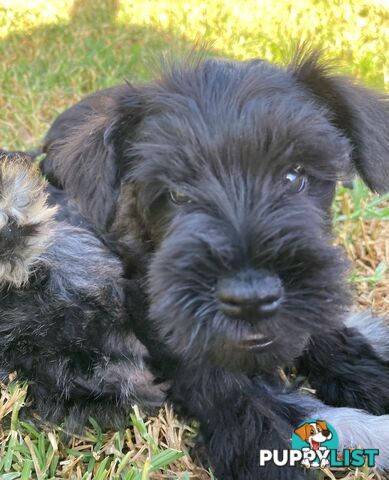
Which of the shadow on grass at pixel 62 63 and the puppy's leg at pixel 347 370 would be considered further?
the shadow on grass at pixel 62 63

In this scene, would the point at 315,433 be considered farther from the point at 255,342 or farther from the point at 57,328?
the point at 57,328

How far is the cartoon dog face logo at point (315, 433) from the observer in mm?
2193

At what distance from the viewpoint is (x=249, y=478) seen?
6.98 ft

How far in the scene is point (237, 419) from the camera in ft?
7.22

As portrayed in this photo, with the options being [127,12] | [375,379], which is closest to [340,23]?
[127,12]

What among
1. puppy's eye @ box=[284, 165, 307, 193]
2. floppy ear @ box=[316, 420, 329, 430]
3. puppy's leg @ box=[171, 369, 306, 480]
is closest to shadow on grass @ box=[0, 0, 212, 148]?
puppy's eye @ box=[284, 165, 307, 193]

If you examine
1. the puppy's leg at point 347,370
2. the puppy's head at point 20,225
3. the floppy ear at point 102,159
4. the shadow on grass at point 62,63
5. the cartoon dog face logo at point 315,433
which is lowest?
the shadow on grass at point 62,63

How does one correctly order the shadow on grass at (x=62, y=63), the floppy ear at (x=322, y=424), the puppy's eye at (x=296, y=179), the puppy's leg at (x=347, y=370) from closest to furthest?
the puppy's eye at (x=296, y=179) < the floppy ear at (x=322, y=424) < the puppy's leg at (x=347, y=370) < the shadow on grass at (x=62, y=63)

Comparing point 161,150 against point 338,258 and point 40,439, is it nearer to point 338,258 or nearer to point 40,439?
point 338,258

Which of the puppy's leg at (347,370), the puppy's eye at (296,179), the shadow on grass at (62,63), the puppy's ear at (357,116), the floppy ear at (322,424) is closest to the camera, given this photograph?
the puppy's eye at (296,179)

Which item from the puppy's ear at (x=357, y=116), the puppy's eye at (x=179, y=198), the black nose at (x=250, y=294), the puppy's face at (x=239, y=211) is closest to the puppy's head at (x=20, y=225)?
the puppy's face at (x=239, y=211)

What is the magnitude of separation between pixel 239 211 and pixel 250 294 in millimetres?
319

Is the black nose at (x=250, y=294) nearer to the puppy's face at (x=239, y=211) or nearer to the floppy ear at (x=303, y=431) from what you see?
the puppy's face at (x=239, y=211)

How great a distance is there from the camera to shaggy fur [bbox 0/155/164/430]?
2420mm
